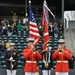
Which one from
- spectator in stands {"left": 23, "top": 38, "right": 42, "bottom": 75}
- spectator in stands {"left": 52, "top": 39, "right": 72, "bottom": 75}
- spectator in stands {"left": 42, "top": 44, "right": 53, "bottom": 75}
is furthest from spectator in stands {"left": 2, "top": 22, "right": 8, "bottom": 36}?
spectator in stands {"left": 52, "top": 39, "right": 72, "bottom": 75}

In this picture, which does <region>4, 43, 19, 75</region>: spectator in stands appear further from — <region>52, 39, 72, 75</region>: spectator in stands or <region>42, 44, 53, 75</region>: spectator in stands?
<region>52, 39, 72, 75</region>: spectator in stands

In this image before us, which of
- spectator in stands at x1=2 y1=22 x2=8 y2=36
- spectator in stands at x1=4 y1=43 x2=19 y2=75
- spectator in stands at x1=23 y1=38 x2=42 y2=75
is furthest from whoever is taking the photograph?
spectator in stands at x1=2 y1=22 x2=8 y2=36

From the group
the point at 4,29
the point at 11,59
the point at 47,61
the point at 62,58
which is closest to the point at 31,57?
the point at 62,58

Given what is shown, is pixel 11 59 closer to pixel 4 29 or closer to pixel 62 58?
pixel 62 58

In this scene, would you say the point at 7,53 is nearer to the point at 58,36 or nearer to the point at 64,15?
the point at 58,36

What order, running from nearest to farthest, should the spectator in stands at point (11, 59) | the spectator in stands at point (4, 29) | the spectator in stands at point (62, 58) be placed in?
the spectator in stands at point (62, 58)
the spectator in stands at point (11, 59)
the spectator in stands at point (4, 29)

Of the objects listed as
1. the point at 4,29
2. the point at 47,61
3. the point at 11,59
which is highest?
the point at 4,29

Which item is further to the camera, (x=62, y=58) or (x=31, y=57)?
(x=62, y=58)

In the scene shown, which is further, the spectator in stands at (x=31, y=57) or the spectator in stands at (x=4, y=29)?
the spectator in stands at (x=4, y=29)

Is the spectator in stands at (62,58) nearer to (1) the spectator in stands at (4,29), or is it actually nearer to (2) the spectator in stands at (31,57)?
(2) the spectator in stands at (31,57)

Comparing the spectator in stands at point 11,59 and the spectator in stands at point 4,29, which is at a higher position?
the spectator in stands at point 4,29

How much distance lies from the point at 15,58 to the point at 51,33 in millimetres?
9117

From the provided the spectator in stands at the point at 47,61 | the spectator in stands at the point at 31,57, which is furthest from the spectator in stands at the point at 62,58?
the spectator in stands at the point at 47,61

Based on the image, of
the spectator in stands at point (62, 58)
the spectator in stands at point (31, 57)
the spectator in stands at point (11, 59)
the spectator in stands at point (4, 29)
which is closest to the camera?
the spectator in stands at point (31, 57)
